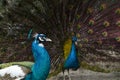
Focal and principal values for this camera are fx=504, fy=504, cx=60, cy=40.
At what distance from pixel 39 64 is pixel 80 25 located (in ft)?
9.78

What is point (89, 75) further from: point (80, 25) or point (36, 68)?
point (36, 68)

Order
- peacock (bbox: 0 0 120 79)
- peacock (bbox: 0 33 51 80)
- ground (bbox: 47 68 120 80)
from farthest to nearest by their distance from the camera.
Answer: peacock (bbox: 0 0 120 79) < ground (bbox: 47 68 120 80) < peacock (bbox: 0 33 51 80)

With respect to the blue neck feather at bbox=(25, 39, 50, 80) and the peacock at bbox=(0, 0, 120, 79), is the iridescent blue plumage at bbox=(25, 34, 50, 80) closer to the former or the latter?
the blue neck feather at bbox=(25, 39, 50, 80)

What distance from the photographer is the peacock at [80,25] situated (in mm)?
7605

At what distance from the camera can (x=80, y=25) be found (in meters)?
7.75

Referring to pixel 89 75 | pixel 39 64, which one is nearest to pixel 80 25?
pixel 89 75

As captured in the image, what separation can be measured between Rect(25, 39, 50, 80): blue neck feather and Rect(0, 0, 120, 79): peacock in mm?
2647

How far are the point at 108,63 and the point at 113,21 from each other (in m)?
0.85

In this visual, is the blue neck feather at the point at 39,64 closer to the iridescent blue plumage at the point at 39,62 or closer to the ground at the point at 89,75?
the iridescent blue plumage at the point at 39,62

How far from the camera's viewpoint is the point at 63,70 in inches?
295

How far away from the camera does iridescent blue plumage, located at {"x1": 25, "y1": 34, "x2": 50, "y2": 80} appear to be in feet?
15.7

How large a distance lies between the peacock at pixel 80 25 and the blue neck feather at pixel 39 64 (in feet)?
8.68

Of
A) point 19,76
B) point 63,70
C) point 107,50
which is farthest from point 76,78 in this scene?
point 19,76

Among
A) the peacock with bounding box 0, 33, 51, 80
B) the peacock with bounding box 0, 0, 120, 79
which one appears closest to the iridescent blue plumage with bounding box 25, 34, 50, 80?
the peacock with bounding box 0, 33, 51, 80
